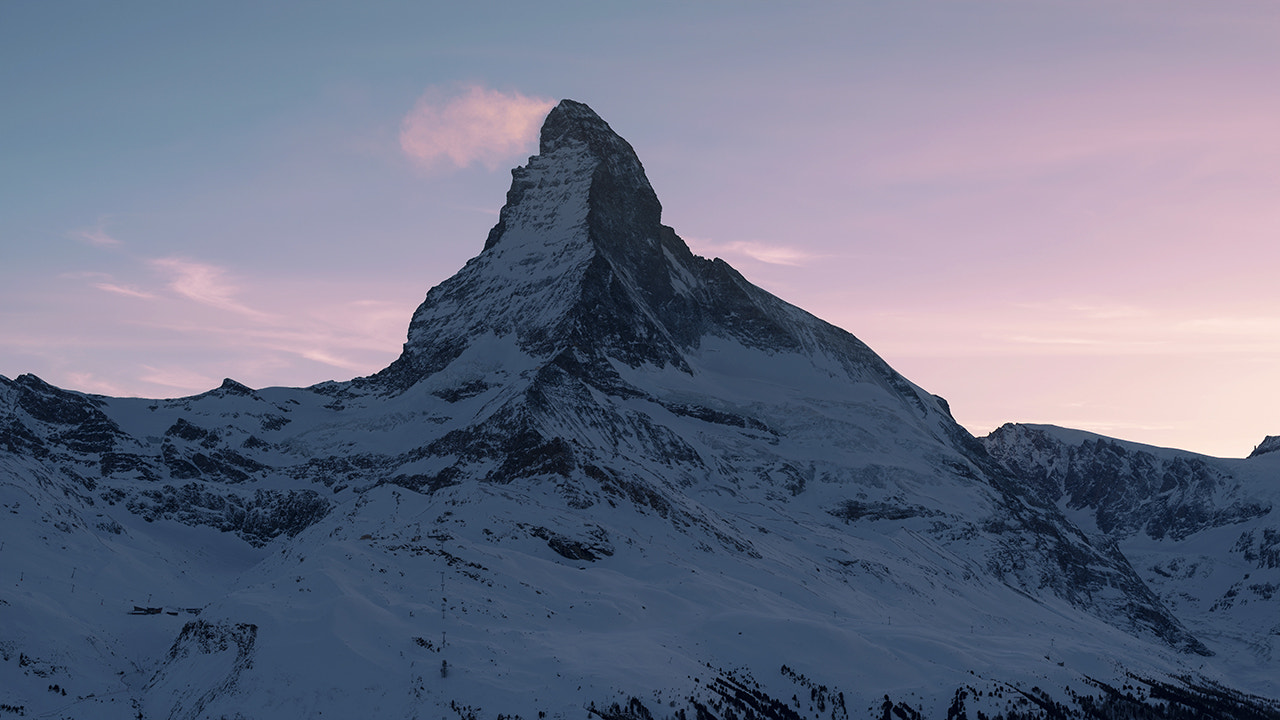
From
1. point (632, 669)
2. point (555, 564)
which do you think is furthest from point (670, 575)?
point (632, 669)

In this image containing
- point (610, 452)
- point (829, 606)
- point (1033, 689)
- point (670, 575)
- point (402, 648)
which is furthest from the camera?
point (610, 452)

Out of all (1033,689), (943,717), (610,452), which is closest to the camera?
(943,717)

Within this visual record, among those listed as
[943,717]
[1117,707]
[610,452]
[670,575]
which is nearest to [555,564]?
[670,575]

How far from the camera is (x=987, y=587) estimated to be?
19800cm

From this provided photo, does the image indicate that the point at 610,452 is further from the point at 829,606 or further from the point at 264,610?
the point at 264,610

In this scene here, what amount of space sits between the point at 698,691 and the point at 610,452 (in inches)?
4286

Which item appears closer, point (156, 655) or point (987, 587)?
point (156, 655)

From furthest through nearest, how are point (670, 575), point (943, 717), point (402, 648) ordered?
point (670, 575), point (943, 717), point (402, 648)

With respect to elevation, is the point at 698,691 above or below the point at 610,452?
below

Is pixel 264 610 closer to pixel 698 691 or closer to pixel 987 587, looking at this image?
pixel 698 691

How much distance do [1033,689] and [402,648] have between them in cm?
5813

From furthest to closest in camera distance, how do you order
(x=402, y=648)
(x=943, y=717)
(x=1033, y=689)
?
(x=1033, y=689) → (x=943, y=717) → (x=402, y=648)

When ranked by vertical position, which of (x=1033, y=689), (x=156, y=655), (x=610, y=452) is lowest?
(x=156, y=655)

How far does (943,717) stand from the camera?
3730 inches
